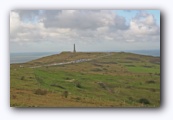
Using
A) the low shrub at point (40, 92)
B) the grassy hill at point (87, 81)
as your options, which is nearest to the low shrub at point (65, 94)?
the grassy hill at point (87, 81)

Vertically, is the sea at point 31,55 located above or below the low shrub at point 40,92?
above

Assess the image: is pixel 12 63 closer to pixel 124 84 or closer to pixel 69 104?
pixel 69 104

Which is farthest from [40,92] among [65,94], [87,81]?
[87,81]

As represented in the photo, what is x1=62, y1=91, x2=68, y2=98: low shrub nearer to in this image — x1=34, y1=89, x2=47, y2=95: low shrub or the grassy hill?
the grassy hill

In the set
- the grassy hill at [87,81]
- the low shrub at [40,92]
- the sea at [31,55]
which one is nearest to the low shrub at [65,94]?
the grassy hill at [87,81]

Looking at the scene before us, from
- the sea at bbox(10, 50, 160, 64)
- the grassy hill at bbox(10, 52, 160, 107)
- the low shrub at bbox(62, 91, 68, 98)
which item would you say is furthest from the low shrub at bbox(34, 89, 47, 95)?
the sea at bbox(10, 50, 160, 64)

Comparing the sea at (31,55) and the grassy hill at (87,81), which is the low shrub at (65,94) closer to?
the grassy hill at (87,81)

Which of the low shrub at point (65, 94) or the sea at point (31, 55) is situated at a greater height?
the sea at point (31, 55)

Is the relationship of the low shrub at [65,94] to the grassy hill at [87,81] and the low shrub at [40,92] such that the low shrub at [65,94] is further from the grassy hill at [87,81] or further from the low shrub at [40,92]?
the low shrub at [40,92]
